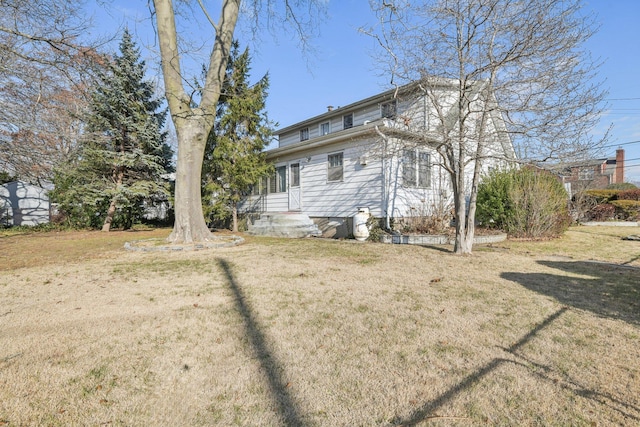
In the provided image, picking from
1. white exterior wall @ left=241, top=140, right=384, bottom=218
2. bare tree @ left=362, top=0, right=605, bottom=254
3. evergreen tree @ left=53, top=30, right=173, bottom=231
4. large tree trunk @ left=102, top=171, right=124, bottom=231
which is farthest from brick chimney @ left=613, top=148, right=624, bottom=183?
large tree trunk @ left=102, top=171, right=124, bottom=231

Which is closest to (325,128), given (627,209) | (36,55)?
(36,55)

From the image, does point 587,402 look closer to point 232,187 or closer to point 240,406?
point 240,406

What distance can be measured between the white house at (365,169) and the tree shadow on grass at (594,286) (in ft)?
9.91

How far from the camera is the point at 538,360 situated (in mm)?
2234

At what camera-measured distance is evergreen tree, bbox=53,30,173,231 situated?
12867mm

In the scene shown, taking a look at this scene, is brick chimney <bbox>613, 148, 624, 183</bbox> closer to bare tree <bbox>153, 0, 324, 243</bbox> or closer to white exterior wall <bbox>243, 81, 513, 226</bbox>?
white exterior wall <bbox>243, 81, 513, 226</bbox>

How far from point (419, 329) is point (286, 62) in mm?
11522

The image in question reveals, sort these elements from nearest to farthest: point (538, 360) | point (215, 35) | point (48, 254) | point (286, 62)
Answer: point (538, 360) → point (48, 254) → point (215, 35) → point (286, 62)

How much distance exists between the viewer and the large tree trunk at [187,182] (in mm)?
8250

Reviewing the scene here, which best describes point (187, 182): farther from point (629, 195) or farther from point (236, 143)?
point (629, 195)

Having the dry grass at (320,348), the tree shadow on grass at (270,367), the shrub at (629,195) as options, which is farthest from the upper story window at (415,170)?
the shrub at (629,195)

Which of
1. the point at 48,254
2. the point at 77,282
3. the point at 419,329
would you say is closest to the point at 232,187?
the point at 48,254

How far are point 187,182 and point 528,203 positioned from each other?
9.87 meters

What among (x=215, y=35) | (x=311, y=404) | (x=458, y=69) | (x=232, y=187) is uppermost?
(x=215, y=35)
